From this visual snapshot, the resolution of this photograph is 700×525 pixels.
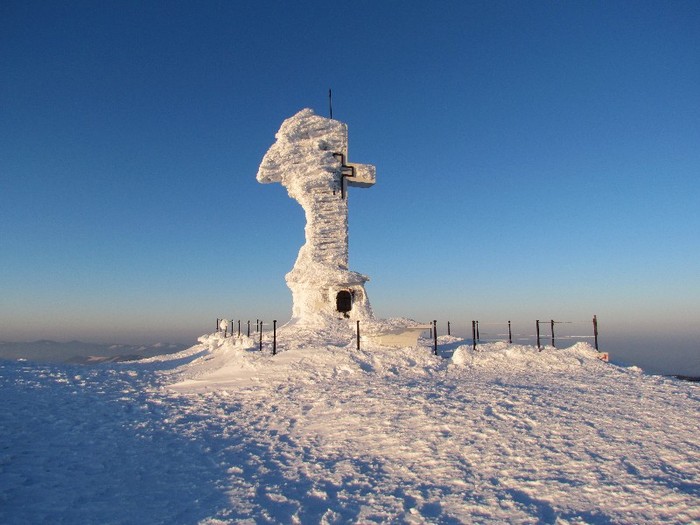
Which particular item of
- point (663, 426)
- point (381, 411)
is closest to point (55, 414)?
point (381, 411)

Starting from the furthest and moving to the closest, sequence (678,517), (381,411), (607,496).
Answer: (381,411)
(607,496)
(678,517)

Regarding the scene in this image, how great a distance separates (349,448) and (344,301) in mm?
16685

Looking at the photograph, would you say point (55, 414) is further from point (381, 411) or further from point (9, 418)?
point (381, 411)

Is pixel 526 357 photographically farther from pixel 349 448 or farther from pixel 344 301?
pixel 344 301

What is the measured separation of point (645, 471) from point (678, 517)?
1284mm

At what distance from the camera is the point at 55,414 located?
9.58 m

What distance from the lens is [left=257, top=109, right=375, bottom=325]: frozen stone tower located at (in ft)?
78.9

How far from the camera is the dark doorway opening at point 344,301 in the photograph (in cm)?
2452

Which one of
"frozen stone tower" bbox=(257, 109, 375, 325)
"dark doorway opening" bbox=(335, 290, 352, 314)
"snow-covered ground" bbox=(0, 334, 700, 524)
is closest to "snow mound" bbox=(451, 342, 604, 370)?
"snow-covered ground" bbox=(0, 334, 700, 524)

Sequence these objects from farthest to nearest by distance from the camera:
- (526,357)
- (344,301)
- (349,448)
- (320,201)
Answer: (320,201) → (344,301) → (526,357) → (349,448)

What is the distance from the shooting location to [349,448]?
795cm

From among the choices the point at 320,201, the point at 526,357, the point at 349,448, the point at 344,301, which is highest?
the point at 320,201

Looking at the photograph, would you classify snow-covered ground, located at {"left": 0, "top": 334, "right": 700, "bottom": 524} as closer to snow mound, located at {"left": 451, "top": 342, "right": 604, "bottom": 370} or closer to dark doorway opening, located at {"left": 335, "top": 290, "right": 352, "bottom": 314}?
snow mound, located at {"left": 451, "top": 342, "right": 604, "bottom": 370}

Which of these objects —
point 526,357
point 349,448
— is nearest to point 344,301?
point 526,357
